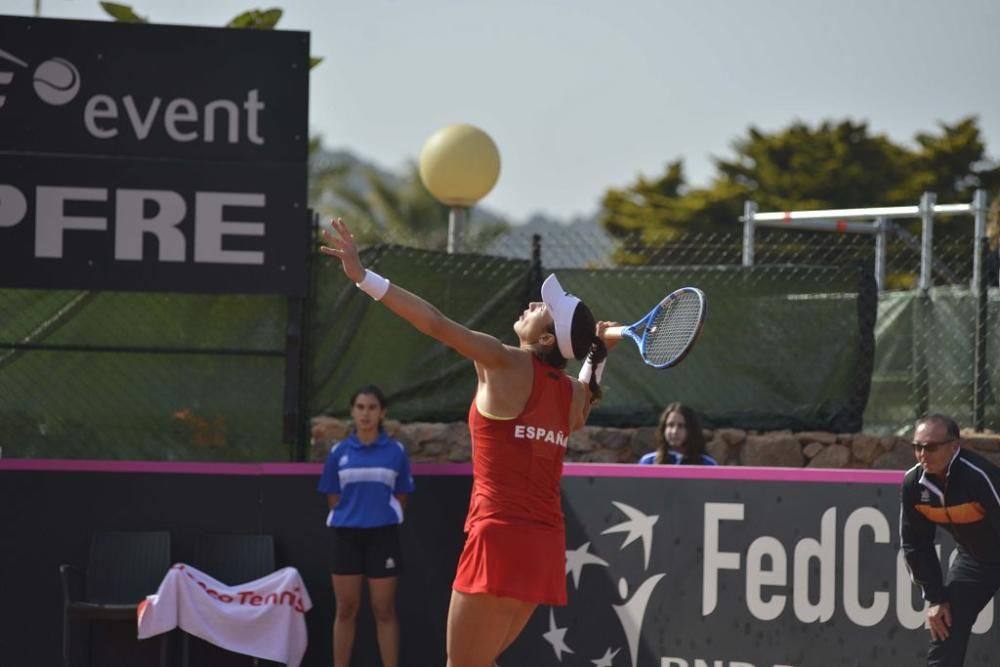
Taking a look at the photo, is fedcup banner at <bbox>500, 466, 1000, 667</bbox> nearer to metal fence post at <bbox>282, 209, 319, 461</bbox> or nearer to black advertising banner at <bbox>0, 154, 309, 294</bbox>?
metal fence post at <bbox>282, 209, 319, 461</bbox>

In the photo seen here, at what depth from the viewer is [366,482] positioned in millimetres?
8719

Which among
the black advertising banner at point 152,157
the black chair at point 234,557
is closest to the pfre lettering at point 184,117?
the black advertising banner at point 152,157

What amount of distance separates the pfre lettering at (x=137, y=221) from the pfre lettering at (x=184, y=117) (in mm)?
388

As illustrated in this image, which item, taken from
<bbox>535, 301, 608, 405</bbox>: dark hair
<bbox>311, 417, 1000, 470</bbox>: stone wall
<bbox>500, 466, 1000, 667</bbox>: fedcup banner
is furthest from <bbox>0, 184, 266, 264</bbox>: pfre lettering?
<bbox>535, 301, 608, 405</bbox>: dark hair

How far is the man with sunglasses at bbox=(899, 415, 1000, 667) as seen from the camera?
7.18 meters

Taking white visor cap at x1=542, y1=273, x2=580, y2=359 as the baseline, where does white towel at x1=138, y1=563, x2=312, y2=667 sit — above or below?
below

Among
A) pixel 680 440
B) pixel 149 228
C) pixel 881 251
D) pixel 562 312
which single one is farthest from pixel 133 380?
pixel 881 251

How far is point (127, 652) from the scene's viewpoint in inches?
348

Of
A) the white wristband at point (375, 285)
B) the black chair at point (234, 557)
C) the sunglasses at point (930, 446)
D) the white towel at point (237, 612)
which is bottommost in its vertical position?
the white towel at point (237, 612)

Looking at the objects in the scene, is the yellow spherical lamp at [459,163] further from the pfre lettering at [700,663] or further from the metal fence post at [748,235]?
the pfre lettering at [700,663]

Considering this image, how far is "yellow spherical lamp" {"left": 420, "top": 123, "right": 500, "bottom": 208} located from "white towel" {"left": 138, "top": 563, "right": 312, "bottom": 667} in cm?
311

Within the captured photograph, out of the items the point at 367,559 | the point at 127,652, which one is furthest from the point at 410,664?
the point at 127,652

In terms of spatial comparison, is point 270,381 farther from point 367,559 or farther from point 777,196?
point 777,196

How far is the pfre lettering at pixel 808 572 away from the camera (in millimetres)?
8086
